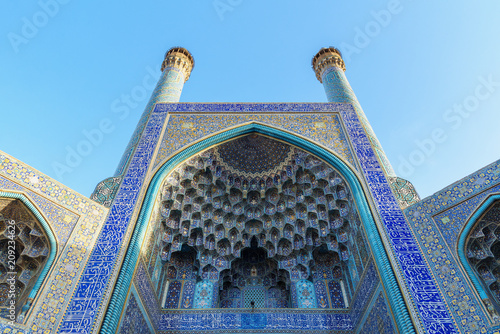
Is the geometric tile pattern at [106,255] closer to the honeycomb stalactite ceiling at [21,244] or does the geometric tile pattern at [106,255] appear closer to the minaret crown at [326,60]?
the honeycomb stalactite ceiling at [21,244]

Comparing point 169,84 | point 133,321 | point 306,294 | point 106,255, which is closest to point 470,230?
point 306,294

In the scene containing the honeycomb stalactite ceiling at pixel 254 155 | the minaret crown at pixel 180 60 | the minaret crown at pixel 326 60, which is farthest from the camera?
the minaret crown at pixel 180 60

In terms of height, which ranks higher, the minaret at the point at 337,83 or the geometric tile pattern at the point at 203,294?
the minaret at the point at 337,83

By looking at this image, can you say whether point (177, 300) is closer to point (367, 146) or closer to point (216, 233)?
point (216, 233)

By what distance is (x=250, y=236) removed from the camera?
7129 mm

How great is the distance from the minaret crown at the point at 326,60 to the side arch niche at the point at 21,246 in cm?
801

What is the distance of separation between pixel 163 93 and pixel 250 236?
4.19m

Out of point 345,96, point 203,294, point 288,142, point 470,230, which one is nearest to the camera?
point 470,230

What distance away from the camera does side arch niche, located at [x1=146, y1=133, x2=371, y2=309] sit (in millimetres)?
6344

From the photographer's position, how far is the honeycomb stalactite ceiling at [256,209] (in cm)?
643

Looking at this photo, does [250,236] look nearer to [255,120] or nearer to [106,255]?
[255,120]

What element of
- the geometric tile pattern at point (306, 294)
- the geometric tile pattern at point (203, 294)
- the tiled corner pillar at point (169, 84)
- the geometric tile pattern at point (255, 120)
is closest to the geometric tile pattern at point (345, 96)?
the geometric tile pattern at point (255, 120)

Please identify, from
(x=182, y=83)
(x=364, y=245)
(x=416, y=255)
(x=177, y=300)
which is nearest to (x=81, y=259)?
(x=177, y=300)

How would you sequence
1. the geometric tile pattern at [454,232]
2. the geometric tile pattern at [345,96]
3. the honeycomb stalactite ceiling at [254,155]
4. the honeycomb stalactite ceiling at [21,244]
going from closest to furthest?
the geometric tile pattern at [454,232] → the honeycomb stalactite ceiling at [21,244] → the geometric tile pattern at [345,96] → the honeycomb stalactite ceiling at [254,155]
